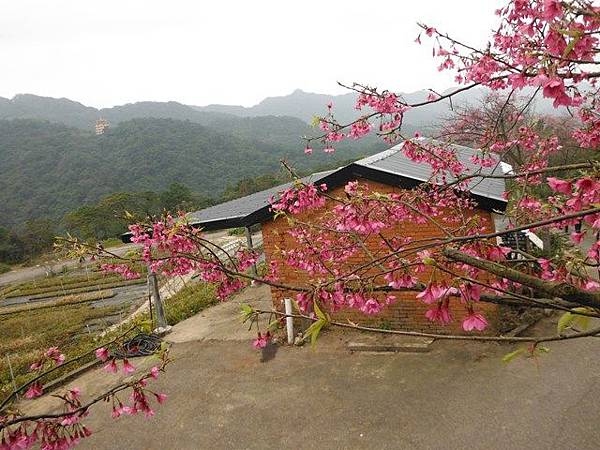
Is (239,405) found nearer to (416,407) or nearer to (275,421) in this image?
(275,421)

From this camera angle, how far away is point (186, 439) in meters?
5.59

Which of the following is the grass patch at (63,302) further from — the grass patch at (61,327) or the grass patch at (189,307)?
the grass patch at (189,307)

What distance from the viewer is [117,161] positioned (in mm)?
90688

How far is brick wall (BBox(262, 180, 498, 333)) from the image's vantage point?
298 inches

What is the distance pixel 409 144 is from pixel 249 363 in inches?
200

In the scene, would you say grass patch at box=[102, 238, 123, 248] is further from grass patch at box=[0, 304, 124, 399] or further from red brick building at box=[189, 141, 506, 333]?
red brick building at box=[189, 141, 506, 333]

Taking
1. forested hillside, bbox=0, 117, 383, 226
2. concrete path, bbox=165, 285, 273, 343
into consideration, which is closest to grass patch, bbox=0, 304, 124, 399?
concrete path, bbox=165, 285, 273, 343

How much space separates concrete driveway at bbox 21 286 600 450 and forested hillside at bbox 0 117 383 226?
62.5 meters

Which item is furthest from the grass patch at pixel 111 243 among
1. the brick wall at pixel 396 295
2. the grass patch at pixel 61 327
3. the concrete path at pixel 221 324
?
the brick wall at pixel 396 295

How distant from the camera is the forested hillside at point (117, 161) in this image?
77244 millimetres

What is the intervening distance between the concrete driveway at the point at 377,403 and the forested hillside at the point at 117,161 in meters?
62.5

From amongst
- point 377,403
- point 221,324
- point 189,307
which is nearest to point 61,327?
point 189,307

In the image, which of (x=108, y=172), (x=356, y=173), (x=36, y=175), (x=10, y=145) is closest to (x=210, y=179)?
(x=108, y=172)

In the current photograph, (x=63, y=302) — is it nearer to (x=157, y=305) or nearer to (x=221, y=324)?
(x=157, y=305)
